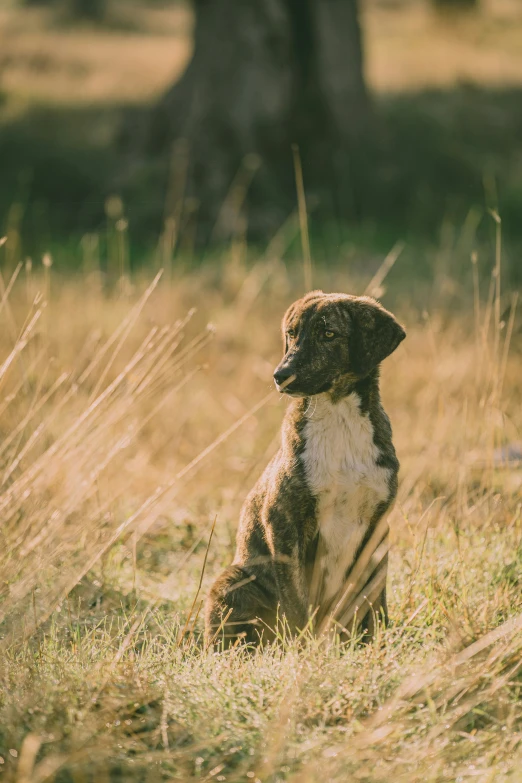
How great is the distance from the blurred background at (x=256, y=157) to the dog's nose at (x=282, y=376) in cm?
625

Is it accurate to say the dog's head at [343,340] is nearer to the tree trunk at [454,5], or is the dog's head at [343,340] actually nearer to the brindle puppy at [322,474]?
the brindle puppy at [322,474]

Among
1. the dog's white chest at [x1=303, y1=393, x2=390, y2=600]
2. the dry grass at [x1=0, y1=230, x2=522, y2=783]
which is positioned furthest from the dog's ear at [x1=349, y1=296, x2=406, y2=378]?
the dry grass at [x1=0, y1=230, x2=522, y2=783]

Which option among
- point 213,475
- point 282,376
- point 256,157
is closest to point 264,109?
point 256,157

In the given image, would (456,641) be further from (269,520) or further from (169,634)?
(169,634)

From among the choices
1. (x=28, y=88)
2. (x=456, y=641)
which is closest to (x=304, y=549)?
(x=456, y=641)

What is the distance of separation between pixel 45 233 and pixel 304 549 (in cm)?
807

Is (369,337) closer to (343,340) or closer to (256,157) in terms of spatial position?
(343,340)

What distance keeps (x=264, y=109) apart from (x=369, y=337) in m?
8.11

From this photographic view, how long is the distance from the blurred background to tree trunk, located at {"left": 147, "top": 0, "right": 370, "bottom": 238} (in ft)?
0.05

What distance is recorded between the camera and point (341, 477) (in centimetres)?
351

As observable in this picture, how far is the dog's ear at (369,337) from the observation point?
11.5 ft

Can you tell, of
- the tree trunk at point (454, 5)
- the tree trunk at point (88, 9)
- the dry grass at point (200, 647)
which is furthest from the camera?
the tree trunk at point (454, 5)

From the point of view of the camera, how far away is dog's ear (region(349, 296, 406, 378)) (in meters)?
3.51

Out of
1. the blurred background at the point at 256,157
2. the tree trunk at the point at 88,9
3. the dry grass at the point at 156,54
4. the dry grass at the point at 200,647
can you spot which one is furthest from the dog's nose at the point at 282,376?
the tree trunk at the point at 88,9
